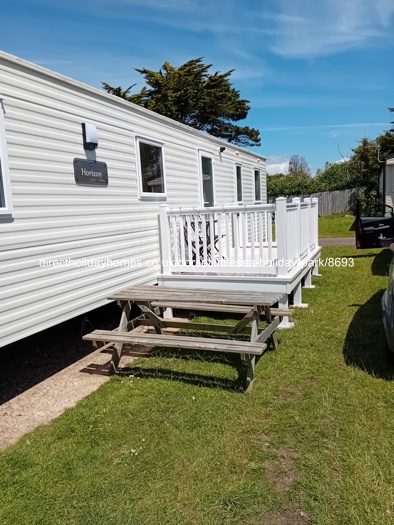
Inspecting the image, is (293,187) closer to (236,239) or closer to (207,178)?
(207,178)

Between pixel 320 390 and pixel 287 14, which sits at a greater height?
pixel 287 14

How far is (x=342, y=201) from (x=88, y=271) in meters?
20.1

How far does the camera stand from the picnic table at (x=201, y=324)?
336 centimetres

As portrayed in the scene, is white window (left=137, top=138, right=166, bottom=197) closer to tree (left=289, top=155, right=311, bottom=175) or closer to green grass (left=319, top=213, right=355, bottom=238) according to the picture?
green grass (left=319, top=213, right=355, bottom=238)

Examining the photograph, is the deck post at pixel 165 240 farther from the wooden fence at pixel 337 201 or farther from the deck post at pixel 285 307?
the wooden fence at pixel 337 201

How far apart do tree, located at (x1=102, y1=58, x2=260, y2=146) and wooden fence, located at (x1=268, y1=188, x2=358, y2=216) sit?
388 inches

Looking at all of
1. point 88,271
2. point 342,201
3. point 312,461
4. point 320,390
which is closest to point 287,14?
point 88,271

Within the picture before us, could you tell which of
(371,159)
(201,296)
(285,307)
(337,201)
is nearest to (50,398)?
(201,296)

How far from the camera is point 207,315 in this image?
5750 millimetres

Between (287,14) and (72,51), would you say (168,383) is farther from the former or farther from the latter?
(72,51)

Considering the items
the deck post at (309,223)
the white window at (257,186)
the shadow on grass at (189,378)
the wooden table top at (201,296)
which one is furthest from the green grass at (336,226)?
the shadow on grass at (189,378)

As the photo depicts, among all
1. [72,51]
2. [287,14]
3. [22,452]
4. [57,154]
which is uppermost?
[72,51]

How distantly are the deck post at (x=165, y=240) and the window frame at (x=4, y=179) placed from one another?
8.71 ft

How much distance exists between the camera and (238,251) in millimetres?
5668
